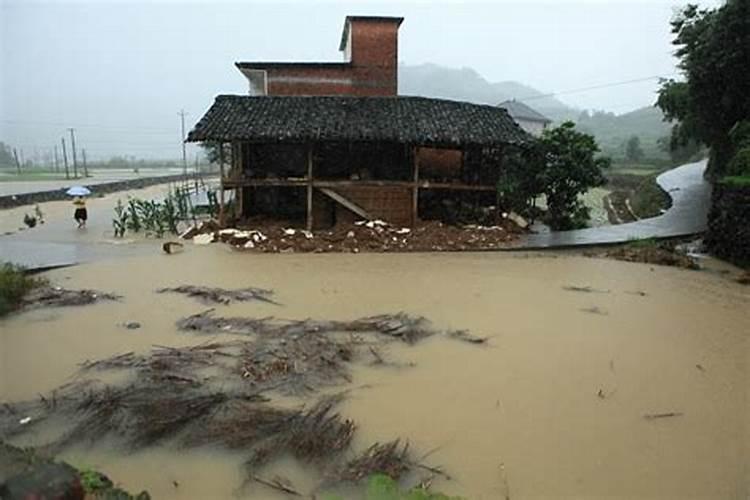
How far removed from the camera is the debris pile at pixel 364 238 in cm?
1369

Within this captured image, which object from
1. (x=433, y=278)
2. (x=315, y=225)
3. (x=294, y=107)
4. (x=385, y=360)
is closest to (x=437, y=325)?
(x=385, y=360)

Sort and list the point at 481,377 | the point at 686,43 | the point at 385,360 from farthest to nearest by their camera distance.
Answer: the point at 686,43, the point at 385,360, the point at 481,377

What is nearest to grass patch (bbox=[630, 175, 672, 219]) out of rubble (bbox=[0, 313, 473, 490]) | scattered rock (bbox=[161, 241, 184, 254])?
scattered rock (bbox=[161, 241, 184, 254])

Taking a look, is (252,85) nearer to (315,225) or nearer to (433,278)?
(315,225)

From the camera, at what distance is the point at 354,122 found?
15766mm

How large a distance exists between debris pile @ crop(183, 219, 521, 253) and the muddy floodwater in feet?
6.41

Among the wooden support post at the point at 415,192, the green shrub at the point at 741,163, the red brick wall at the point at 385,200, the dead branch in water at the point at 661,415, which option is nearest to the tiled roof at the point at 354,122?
the wooden support post at the point at 415,192

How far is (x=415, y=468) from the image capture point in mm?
Answer: 4320

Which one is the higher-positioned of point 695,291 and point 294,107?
point 294,107

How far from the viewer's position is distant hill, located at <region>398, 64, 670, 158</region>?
79.6 m

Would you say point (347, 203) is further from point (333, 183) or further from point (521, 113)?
point (521, 113)

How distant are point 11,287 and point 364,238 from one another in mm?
7886

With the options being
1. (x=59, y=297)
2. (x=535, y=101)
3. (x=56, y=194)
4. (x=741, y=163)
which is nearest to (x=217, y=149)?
(x=56, y=194)

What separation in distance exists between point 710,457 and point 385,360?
3284mm
